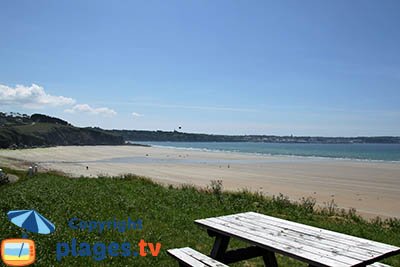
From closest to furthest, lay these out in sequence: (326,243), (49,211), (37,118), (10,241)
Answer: (326,243), (10,241), (49,211), (37,118)

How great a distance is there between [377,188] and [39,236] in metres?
22.0

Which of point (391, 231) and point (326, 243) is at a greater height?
point (326, 243)

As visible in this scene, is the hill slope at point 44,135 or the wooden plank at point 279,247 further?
the hill slope at point 44,135

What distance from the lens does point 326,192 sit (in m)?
20.0

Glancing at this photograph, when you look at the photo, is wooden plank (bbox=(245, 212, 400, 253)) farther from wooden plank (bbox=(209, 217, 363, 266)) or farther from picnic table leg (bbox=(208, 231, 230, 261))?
picnic table leg (bbox=(208, 231, 230, 261))

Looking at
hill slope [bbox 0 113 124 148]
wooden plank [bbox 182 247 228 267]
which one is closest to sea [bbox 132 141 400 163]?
hill slope [bbox 0 113 124 148]

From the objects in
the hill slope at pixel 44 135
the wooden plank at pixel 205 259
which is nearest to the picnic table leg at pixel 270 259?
the wooden plank at pixel 205 259

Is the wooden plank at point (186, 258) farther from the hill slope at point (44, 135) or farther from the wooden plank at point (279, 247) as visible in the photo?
the hill slope at point (44, 135)

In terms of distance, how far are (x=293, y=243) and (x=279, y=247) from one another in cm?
22

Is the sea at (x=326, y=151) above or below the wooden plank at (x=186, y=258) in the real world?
below

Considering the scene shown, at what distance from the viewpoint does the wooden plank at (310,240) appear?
11.2 ft

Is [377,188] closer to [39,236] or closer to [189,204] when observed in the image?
[189,204]

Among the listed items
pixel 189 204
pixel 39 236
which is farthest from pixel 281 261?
pixel 189 204

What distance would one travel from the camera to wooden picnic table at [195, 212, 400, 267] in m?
3.32
